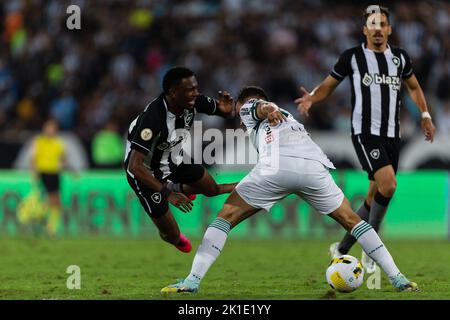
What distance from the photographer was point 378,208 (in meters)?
9.96

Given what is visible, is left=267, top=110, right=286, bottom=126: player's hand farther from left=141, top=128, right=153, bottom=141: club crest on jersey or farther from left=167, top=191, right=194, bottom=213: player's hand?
left=141, top=128, right=153, bottom=141: club crest on jersey

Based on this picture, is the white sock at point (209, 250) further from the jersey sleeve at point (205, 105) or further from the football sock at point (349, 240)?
the football sock at point (349, 240)

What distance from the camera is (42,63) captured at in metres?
20.6

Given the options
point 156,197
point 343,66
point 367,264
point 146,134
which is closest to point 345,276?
point 367,264

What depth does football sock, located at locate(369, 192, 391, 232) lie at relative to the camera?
9.90 m

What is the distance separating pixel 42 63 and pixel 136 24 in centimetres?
225

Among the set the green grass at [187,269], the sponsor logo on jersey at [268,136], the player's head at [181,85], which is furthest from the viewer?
the player's head at [181,85]

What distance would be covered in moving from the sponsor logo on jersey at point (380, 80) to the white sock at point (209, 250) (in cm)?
259

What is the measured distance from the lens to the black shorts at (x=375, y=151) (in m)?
9.81

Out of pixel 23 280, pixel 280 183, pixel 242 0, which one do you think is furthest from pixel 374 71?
pixel 242 0

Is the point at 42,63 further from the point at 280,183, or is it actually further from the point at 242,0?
the point at 280,183

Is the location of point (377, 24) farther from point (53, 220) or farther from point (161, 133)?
point (53, 220)

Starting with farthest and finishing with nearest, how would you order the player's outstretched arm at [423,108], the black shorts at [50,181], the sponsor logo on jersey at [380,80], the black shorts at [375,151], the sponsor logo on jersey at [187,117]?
the black shorts at [50,181]
the player's outstretched arm at [423,108]
the sponsor logo on jersey at [380,80]
the black shorts at [375,151]
the sponsor logo on jersey at [187,117]

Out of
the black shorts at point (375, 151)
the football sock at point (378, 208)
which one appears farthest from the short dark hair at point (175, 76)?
the football sock at point (378, 208)
